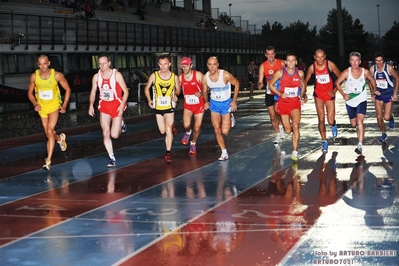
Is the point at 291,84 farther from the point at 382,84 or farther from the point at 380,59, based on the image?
the point at 382,84

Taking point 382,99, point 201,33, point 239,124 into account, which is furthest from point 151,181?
point 201,33

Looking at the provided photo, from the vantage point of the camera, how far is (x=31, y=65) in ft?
113

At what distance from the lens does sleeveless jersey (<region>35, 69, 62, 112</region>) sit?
14.5m

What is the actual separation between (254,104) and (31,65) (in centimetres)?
1000

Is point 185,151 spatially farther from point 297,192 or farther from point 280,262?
point 280,262

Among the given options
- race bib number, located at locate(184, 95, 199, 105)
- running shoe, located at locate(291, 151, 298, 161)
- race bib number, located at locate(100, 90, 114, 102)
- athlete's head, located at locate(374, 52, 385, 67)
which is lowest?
running shoe, located at locate(291, 151, 298, 161)

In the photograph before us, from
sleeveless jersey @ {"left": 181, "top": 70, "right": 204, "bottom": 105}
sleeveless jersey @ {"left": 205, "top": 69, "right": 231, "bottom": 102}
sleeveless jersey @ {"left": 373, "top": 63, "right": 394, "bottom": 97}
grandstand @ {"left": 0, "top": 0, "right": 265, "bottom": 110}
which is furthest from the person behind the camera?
grandstand @ {"left": 0, "top": 0, "right": 265, "bottom": 110}

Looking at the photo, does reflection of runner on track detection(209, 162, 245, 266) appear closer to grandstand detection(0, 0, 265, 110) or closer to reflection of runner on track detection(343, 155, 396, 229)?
reflection of runner on track detection(343, 155, 396, 229)

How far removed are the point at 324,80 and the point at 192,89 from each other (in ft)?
8.82

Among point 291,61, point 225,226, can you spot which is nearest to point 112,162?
point 291,61

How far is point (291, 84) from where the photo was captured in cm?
1456

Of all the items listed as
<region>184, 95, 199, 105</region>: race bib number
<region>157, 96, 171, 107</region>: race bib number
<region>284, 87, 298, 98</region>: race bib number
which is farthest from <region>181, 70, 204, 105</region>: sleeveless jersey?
<region>284, 87, 298, 98</region>: race bib number

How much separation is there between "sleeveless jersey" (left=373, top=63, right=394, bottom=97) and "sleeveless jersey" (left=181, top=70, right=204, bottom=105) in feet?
14.1

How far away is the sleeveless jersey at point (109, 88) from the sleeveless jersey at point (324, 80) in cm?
412
